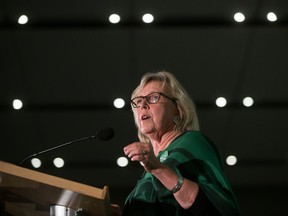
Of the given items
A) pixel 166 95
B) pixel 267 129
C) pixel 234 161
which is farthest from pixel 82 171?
pixel 166 95

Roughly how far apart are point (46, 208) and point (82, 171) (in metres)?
3.17

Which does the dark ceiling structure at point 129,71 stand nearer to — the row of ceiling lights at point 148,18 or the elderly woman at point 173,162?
the row of ceiling lights at point 148,18

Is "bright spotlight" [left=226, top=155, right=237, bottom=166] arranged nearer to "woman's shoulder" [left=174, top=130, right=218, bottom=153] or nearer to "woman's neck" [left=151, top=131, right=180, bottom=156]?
"woman's neck" [left=151, top=131, right=180, bottom=156]

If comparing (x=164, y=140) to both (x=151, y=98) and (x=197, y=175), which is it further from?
(x=197, y=175)

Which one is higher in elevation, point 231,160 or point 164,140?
point 231,160

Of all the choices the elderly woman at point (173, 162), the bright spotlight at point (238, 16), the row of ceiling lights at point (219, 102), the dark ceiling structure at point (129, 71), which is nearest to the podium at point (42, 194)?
the elderly woman at point (173, 162)

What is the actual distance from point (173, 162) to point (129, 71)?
96.0 inches

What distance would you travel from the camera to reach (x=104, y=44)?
12.1ft

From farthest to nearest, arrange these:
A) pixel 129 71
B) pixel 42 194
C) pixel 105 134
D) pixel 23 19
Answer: pixel 129 71 < pixel 23 19 < pixel 105 134 < pixel 42 194

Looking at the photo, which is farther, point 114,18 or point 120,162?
point 120,162

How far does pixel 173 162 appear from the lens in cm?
147

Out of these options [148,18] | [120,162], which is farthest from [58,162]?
[148,18]

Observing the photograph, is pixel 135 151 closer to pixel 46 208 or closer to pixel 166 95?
pixel 46 208

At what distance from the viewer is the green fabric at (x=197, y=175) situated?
140cm
